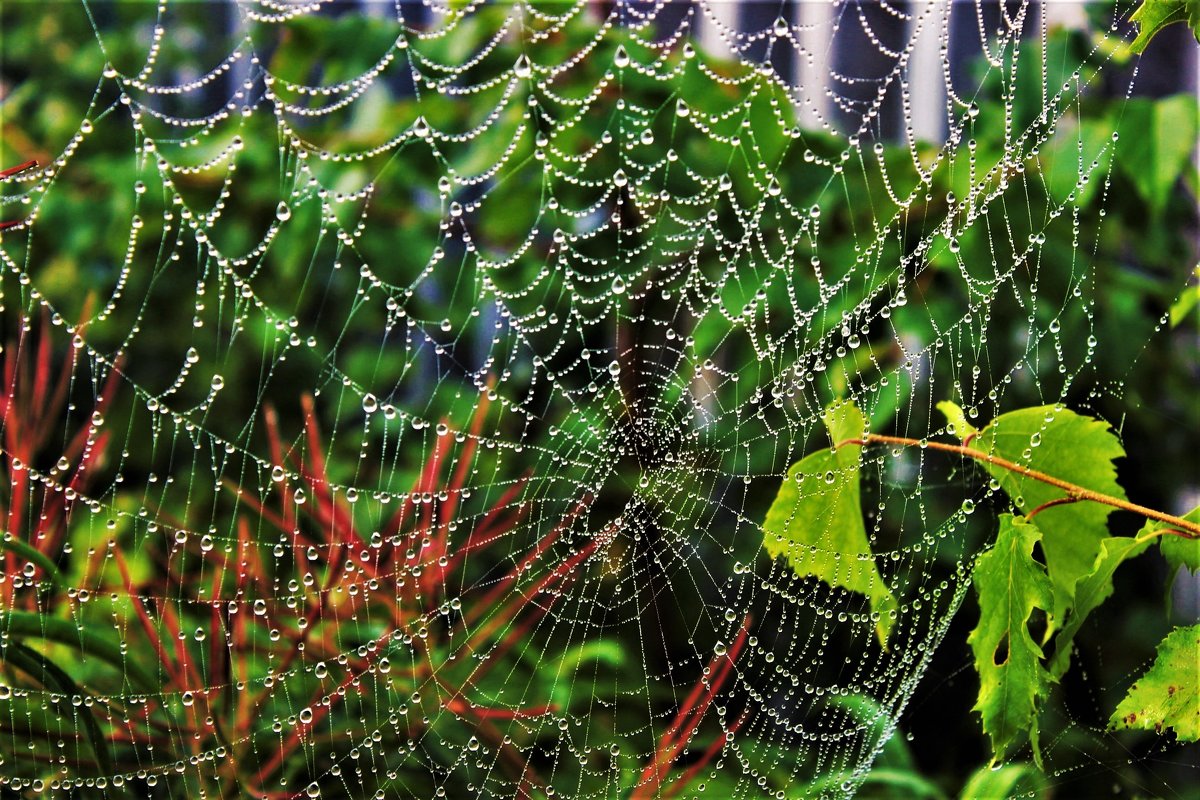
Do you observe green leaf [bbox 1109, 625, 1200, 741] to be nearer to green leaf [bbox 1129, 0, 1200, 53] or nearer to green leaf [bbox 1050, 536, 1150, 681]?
green leaf [bbox 1050, 536, 1150, 681]

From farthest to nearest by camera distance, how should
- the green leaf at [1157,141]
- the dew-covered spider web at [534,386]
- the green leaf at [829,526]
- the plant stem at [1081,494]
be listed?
the green leaf at [1157,141]
the dew-covered spider web at [534,386]
the green leaf at [829,526]
the plant stem at [1081,494]

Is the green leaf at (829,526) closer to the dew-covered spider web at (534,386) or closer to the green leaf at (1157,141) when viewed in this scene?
the dew-covered spider web at (534,386)

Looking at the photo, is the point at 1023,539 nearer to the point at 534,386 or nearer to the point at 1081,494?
the point at 1081,494

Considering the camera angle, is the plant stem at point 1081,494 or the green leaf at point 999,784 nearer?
the plant stem at point 1081,494

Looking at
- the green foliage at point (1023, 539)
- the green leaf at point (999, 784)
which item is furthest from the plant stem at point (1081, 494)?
the green leaf at point (999, 784)

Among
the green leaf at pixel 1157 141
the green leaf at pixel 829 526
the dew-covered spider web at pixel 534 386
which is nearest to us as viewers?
the green leaf at pixel 829 526

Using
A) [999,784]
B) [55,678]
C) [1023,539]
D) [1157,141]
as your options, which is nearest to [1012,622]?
[1023,539]

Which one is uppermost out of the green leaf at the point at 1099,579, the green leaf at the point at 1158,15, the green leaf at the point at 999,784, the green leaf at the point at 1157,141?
the green leaf at the point at 1158,15

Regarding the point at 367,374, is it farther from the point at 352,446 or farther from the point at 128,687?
the point at 128,687
